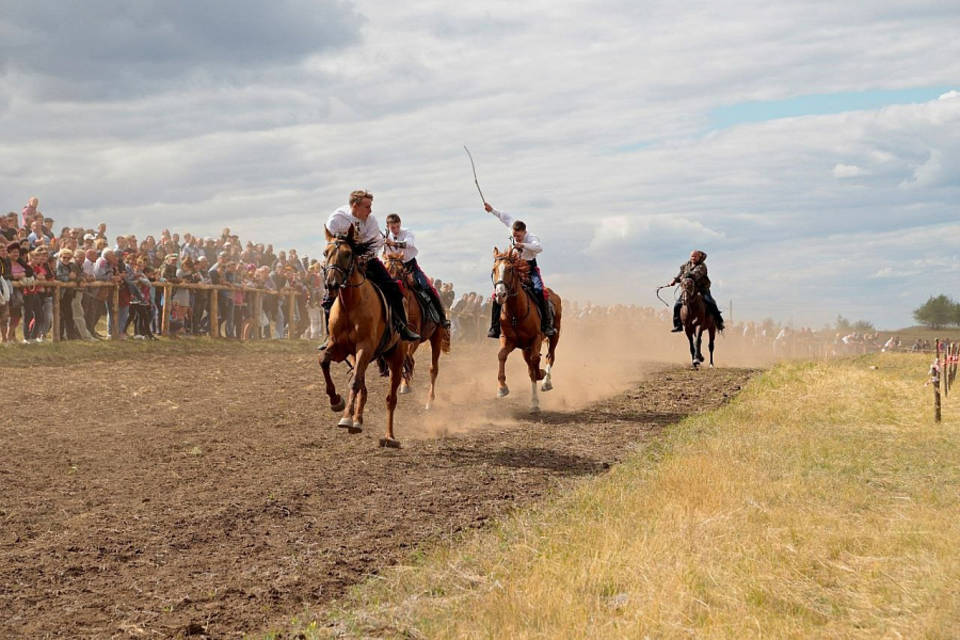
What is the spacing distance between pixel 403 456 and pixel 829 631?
26.7ft

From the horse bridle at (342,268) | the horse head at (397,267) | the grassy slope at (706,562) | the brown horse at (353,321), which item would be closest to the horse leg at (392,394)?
the brown horse at (353,321)

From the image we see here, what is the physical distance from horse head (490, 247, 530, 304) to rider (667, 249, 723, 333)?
10445 millimetres

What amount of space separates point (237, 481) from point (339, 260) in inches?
122

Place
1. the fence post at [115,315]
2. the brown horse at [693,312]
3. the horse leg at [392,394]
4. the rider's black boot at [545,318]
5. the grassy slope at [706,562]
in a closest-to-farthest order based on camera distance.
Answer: the grassy slope at [706,562]
the horse leg at [392,394]
the rider's black boot at [545,318]
the fence post at [115,315]
the brown horse at [693,312]

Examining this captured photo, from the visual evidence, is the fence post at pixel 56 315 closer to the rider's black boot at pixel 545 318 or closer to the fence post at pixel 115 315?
the fence post at pixel 115 315

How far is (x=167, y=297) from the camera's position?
29.4 metres

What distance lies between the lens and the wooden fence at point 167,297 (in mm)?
25719

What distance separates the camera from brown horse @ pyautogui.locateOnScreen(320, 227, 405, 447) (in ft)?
44.3

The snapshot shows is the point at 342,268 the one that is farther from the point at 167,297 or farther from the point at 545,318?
the point at 167,297

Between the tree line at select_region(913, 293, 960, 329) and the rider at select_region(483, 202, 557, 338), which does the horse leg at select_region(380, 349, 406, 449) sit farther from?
the tree line at select_region(913, 293, 960, 329)

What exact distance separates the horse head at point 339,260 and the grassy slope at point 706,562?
415cm

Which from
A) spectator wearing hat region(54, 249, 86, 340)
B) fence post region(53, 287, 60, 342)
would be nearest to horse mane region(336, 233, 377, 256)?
spectator wearing hat region(54, 249, 86, 340)

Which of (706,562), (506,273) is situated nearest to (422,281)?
(506,273)

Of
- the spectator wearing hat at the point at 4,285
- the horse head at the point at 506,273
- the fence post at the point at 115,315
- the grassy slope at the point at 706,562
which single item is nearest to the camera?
the grassy slope at the point at 706,562
